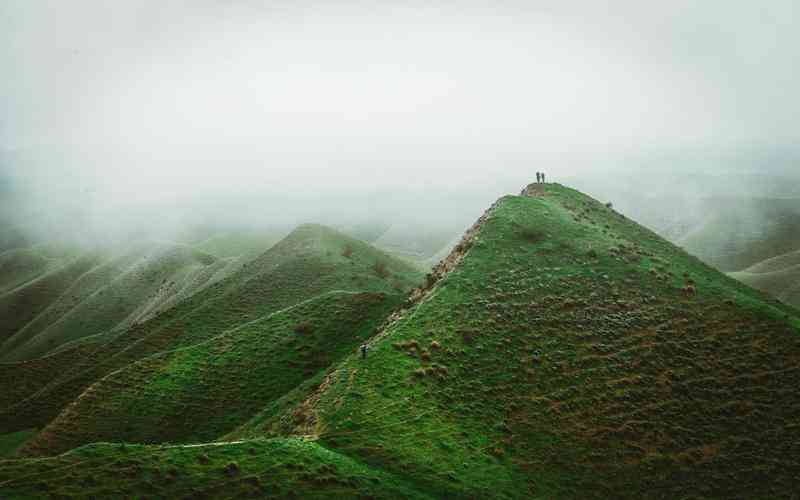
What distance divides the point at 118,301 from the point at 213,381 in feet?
351

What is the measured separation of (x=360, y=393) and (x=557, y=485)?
13888 millimetres

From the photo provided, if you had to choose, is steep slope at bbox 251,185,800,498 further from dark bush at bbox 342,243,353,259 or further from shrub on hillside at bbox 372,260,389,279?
dark bush at bbox 342,243,353,259

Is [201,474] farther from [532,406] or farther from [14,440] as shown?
[14,440]

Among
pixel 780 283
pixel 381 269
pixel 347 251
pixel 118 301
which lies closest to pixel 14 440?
pixel 347 251

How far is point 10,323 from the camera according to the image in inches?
6944

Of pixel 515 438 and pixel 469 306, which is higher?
pixel 469 306

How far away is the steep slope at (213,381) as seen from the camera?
162 ft

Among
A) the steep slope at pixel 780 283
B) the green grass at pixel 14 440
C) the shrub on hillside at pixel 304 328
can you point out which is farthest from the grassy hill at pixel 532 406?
the steep slope at pixel 780 283

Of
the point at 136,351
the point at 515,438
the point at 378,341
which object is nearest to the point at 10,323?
the point at 136,351

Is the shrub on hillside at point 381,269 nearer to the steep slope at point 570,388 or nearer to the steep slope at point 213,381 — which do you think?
the steep slope at point 213,381

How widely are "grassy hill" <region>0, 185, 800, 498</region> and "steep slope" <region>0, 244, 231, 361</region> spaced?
85.2 metres

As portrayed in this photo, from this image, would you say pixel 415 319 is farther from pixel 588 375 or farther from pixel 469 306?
pixel 588 375

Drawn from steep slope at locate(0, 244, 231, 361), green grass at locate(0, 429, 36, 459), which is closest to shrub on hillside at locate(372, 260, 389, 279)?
steep slope at locate(0, 244, 231, 361)

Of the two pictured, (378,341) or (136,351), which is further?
(136,351)
